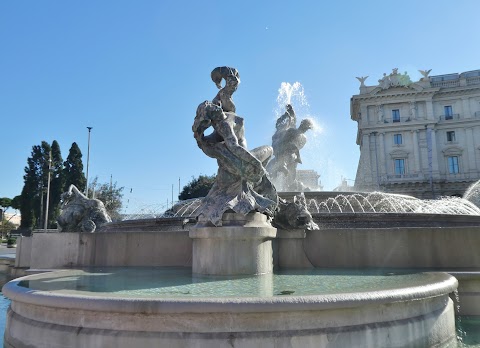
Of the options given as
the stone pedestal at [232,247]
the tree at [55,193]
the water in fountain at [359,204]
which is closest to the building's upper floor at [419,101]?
the tree at [55,193]

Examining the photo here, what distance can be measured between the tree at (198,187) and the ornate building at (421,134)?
70.2 ft

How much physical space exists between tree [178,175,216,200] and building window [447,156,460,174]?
110ft

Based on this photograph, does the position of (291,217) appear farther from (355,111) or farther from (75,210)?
(355,111)

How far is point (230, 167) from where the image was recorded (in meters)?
6.50

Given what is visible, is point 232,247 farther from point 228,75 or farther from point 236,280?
point 228,75

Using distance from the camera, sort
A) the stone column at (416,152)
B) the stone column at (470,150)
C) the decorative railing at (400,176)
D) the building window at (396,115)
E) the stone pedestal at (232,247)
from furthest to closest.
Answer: the building window at (396,115) → the stone column at (416,152) → the decorative railing at (400,176) → the stone column at (470,150) → the stone pedestal at (232,247)

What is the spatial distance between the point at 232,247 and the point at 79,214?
6.17 m

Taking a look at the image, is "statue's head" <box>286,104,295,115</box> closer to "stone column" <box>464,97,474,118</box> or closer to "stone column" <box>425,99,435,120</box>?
"stone column" <box>425,99,435,120</box>

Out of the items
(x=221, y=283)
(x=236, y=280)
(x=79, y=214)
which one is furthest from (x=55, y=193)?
(x=221, y=283)

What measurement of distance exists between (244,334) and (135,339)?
921 millimetres

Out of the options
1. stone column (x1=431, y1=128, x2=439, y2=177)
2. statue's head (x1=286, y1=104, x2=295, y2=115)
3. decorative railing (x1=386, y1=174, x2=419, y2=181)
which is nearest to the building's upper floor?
stone column (x1=431, y1=128, x2=439, y2=177)

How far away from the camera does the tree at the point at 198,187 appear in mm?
57178

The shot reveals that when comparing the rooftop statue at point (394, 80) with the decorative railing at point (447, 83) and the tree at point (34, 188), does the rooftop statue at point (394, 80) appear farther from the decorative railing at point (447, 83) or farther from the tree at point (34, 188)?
the tree at point (34, 188)

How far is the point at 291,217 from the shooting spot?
699cm
